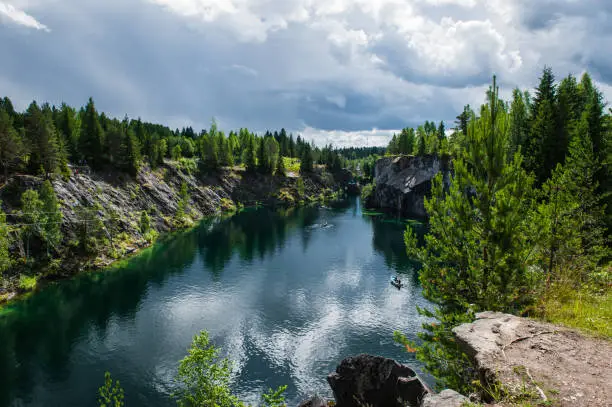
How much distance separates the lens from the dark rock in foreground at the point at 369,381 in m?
26.2

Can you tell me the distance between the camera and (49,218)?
6022 cm

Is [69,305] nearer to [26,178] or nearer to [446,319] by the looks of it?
[26,178]

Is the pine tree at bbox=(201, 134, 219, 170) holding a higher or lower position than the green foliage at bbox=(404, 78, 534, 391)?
higher

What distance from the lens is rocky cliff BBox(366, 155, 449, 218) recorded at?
12862 cm

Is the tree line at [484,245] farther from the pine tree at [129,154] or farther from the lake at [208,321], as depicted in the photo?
the pine tree at [129,154]

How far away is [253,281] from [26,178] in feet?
151

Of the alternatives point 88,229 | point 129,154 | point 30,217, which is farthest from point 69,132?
point 30,217

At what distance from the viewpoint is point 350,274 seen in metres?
65.8

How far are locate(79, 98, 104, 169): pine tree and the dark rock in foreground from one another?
8997 cm

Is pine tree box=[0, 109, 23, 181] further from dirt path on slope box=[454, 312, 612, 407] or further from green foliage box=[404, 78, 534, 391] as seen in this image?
dirt path on slope box=[454, 312, 612, 407]

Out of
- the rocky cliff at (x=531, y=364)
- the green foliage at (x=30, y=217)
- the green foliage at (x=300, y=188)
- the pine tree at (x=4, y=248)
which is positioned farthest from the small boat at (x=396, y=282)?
the green foliage at (x=300, y=188)

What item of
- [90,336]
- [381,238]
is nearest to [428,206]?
[90,336]

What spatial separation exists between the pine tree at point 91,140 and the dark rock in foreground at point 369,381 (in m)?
90.0

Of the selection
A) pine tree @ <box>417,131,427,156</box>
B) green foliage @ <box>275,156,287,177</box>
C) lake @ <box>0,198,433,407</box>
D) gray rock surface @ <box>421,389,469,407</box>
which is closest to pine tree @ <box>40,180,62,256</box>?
lake @ <box>0,198,433,407</box>
